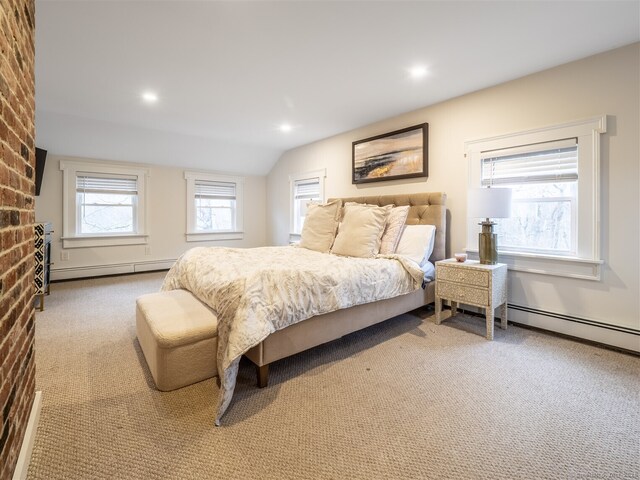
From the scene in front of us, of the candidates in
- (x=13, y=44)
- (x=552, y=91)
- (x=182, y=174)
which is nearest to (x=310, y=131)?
(x=182, y=174)

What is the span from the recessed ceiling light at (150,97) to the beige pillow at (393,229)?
9.46 ft

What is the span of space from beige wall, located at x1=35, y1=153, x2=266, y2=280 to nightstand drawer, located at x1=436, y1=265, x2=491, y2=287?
176 inches

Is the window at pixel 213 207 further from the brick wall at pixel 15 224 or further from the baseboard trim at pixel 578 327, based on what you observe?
the baseboard trim at pixel 578 327

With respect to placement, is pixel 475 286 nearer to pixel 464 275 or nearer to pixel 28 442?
pixel 464 275

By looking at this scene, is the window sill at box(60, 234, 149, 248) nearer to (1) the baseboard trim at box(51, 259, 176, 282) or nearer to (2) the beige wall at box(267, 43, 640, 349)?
(1) the baseboard trim at box(51, 259, 176, 282)

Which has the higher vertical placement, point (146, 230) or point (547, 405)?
point (146, 230)

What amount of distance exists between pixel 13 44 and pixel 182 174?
4672 millimetres

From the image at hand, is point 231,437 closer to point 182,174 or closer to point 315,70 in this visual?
point 315,70

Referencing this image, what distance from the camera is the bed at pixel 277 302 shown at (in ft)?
5.43

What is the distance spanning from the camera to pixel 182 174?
554cm

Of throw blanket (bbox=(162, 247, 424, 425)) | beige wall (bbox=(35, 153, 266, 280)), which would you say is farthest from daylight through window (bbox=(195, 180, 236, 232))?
throw blanket (bbox=(162, 247, 424, 425))

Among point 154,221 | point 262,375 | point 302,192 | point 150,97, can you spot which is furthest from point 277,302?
point 154,221

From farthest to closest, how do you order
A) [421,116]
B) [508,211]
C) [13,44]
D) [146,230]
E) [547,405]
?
1. [146,230]
2. [421,116]
3. [508,211]
4. [547,405]
5. [13,44]

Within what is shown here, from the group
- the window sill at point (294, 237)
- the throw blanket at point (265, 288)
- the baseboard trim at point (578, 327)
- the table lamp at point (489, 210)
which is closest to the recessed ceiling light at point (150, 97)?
the throw blanket at point (265, 288)
